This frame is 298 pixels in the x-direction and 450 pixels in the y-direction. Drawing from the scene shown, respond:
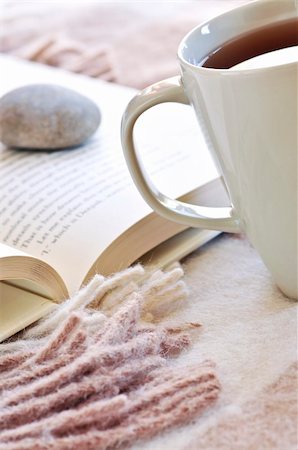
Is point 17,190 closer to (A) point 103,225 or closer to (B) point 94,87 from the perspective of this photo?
(A) point 103,225

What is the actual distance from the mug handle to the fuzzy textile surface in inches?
2.8

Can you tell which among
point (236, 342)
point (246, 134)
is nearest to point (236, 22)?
point (246, 134)

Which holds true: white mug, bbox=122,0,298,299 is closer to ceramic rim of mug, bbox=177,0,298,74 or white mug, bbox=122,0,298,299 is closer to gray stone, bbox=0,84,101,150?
ceramic rim of mug, bbox=177,0,298,74

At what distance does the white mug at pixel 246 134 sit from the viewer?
0.49 m

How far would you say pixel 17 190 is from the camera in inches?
27.8

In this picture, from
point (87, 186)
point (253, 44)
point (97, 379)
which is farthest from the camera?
point (87, 186)

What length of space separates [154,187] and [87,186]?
110 millimetres

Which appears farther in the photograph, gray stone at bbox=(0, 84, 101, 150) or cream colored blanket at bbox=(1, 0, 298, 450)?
gray stone at bbox=(0, 84, 101, 150)

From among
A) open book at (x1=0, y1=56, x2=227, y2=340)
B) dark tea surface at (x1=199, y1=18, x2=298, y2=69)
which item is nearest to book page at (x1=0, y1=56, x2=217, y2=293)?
open book at (x1=0, y1=56, x2=227, y2=340)

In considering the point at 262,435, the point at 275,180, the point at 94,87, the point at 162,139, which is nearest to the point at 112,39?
the point at 94,87

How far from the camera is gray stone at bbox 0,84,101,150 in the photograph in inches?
30.6

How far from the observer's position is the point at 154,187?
1.98ft

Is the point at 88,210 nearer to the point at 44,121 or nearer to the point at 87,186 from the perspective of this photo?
the point at 87,186

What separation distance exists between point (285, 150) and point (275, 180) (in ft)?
0.08
